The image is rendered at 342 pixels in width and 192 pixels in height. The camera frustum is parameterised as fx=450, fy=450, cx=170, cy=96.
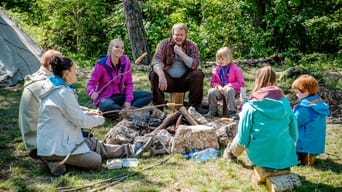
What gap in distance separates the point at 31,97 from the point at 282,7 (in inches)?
389

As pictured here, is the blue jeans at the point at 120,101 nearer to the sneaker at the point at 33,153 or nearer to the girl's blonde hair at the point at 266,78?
the sneaker at the point at 33,153

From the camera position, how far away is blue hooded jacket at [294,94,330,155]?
448 cm

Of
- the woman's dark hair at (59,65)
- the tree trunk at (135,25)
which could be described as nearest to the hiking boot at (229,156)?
the woman's dark hair at (59,65)

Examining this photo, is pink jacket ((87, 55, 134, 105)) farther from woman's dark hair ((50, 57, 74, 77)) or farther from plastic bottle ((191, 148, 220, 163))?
woman's dark hair ((50, 57, 74, 77))

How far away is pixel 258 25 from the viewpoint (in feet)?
44.4

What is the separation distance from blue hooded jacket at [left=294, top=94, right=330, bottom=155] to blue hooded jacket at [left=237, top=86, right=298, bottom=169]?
50 centimetres

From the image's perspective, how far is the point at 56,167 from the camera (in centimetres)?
431

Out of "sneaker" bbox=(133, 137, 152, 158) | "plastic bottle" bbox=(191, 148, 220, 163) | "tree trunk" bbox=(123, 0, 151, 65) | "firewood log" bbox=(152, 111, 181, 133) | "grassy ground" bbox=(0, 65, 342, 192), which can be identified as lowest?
"grassy ground" bbox=(0, 65, 342, 192)

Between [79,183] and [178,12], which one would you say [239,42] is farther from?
[79,183]

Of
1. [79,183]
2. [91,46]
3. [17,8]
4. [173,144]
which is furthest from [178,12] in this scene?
[79,183]

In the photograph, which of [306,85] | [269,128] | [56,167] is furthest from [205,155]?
[56,167]

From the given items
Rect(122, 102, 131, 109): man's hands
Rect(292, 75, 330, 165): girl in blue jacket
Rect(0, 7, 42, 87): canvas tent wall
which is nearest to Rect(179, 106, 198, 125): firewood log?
Rect(122, 102, 131, 109): man's hands

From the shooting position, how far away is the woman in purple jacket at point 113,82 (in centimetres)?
617

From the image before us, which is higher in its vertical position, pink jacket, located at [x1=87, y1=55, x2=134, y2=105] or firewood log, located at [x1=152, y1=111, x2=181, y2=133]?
pink jacket, located at [x1=87, y1=55, x2=134, y2=105]
